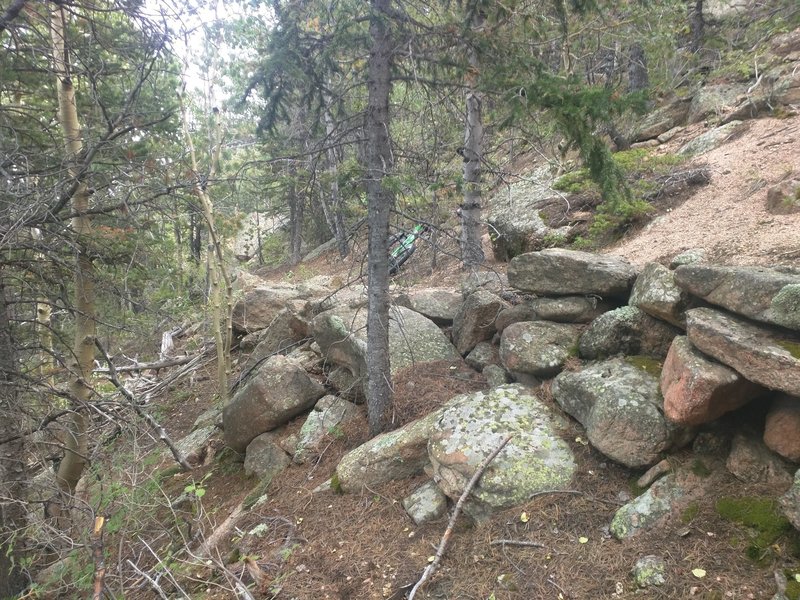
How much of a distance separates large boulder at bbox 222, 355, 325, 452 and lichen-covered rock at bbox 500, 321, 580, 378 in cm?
310

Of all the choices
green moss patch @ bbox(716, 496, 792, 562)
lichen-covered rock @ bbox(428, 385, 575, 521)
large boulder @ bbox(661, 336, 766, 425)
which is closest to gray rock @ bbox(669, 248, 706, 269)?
large boulder @ bbox(661, 336, 766, 425)

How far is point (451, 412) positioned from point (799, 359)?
10.1 feet

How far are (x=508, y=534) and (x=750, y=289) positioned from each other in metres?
2.79

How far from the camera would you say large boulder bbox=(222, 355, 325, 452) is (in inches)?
266

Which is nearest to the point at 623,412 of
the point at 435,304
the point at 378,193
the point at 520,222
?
the point at 378,193

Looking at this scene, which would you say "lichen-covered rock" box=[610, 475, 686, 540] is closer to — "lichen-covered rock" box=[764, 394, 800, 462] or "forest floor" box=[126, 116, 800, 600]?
"forest floor" box=[126, 116, 800, 600]

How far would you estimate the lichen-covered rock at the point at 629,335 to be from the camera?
475 centimetres

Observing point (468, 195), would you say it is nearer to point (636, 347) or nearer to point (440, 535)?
point (636, 347)

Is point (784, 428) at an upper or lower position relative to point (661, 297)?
lower

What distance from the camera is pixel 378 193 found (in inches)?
203

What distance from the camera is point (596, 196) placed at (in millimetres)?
9773

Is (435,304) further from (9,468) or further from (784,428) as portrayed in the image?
(9,468)

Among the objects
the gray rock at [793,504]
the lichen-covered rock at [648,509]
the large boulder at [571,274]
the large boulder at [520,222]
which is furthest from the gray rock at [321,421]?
the gray rock at [793,504]

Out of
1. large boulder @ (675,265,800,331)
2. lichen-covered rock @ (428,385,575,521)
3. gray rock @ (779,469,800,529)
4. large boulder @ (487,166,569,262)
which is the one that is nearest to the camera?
gray rock @ (779,469,800,529)
